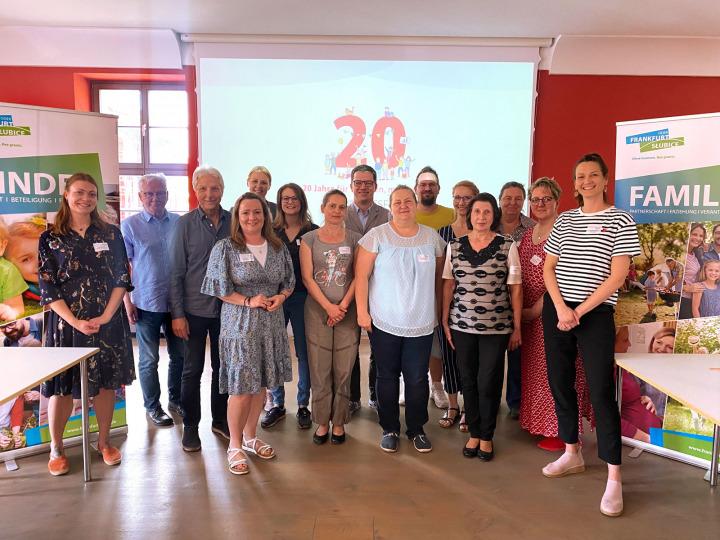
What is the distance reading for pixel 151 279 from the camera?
310 cm

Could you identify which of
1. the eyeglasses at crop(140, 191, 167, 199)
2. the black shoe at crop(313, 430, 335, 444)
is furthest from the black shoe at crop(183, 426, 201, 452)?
the eyeglasses at crop(140, 191, 167, 199)

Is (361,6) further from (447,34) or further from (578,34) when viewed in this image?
(578,34)

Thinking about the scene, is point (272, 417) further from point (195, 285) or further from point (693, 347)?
point (693, 347)

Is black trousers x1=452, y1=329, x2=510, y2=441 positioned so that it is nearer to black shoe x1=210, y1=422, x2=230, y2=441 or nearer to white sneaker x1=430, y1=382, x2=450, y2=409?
white sneaker x1=430, y1=382, x2=450, y2=409

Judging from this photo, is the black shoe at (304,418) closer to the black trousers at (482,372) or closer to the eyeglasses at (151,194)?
the black trousers at (482,372)

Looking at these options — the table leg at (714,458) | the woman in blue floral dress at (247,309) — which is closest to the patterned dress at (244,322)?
the woman in blue floral dress at (247,309)

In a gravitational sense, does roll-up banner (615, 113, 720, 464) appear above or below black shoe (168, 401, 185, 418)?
above

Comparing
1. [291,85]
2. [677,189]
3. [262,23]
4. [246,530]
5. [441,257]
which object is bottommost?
[246,530]

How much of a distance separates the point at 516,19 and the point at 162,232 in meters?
3.75

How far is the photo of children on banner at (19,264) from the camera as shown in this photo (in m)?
2.61

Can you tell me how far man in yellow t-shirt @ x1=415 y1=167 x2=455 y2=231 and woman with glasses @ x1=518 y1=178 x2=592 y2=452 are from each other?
75 centimetres

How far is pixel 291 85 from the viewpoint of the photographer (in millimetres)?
5215

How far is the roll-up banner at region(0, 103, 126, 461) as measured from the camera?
103 inches

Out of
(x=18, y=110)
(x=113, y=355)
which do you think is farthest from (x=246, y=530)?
(x=18, y=110)
